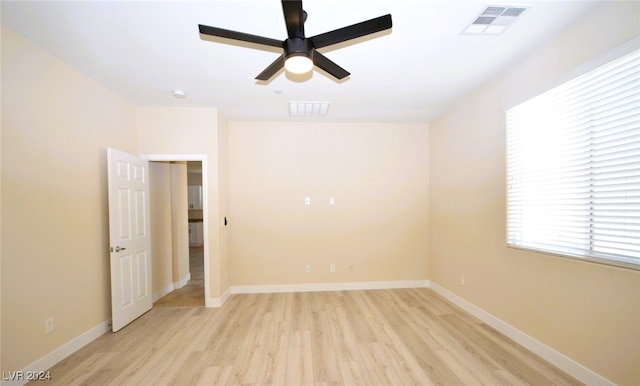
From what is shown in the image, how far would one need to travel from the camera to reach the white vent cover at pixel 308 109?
335cm

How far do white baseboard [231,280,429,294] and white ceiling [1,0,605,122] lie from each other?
2.86 m

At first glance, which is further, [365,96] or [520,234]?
[365,96]

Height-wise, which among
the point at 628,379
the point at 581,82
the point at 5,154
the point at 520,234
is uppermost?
the point at 581,82

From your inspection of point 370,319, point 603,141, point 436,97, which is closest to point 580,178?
point 603,141

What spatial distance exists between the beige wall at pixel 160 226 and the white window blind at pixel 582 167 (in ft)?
15.5

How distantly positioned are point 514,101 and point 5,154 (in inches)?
175

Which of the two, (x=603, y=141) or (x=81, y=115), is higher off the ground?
(x=81, y=115)

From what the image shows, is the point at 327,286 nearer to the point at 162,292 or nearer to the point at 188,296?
the point at 188,296

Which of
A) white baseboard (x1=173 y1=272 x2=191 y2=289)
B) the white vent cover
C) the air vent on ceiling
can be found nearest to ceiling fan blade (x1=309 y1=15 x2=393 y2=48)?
the air vent on ceiling

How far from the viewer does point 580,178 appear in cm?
189

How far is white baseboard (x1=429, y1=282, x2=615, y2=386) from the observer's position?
185 centimetres

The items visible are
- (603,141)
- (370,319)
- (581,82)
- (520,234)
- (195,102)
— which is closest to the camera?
(603,141)

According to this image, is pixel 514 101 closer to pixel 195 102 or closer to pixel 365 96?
pixel 365 96

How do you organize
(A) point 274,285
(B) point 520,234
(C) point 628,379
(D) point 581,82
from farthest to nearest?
(A) point 274,285, (B) point 520,234, (D) point 581,82, (C) point 628,379
